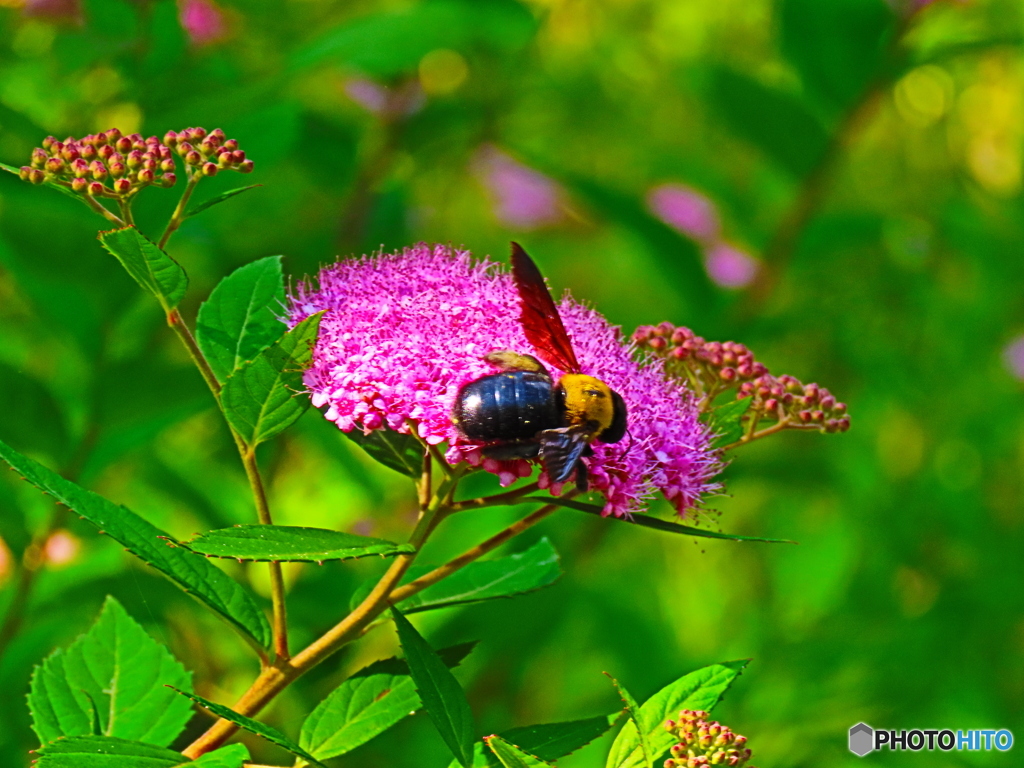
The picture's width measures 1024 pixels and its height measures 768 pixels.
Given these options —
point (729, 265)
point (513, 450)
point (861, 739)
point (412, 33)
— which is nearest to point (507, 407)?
point (513, 450)

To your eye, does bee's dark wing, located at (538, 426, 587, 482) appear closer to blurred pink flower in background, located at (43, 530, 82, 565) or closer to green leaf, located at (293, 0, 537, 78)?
green leaf, located at (293, 0, 537, 78)

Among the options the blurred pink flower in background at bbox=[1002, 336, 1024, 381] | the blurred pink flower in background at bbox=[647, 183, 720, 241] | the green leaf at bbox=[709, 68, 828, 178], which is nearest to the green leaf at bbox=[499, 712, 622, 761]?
the green leaf at bbox=[709, 68, 828, 178]

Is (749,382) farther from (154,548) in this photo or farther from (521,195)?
(521,195)

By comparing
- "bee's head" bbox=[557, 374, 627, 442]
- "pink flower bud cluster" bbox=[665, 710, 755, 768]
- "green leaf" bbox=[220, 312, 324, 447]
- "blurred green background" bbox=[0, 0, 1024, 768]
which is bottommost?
"pink flower bud cluster" bbox=[665, 710, 755, 768]

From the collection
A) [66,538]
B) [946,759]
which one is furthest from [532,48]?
[946,759]

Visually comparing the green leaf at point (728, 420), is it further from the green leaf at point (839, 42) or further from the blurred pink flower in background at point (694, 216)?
the blurred pink flower in background at point (694, 216)

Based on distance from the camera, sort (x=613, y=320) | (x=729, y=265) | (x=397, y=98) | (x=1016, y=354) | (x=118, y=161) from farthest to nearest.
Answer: (x=729, y=265)
(x=1016, y=354)
(x=397, y=98)
(x=613, y=320)
(x=118, y=161)

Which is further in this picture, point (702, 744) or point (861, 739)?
point (861, 739)

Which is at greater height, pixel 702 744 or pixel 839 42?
pixel 839 42
